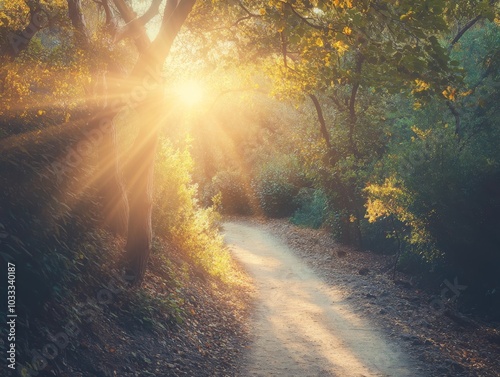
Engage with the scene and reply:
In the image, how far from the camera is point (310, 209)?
26.0 metres

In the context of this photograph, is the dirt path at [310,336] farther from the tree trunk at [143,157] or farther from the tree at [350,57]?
the tree at [350,57]

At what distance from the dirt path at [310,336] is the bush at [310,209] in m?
7.09

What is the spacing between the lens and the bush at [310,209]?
923 inches

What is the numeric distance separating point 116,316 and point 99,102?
452 cm

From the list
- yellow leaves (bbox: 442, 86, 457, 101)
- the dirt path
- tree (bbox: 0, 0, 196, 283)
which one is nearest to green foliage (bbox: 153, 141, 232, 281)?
the dirt path

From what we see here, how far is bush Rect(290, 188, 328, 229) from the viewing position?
2344 centimetres

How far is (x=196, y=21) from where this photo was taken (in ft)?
40.6

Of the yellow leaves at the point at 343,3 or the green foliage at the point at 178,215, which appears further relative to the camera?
the green foliage at the point at 178,215

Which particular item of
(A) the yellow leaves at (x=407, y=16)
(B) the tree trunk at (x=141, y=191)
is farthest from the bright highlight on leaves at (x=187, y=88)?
(A) the yellow leaves at (x=407, y=16)

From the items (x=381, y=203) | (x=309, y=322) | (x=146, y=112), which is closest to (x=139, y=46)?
(x=146, y=112)

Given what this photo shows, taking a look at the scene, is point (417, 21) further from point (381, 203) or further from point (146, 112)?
point (381, 203)

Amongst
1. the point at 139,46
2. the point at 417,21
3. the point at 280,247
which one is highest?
the point at 417,21

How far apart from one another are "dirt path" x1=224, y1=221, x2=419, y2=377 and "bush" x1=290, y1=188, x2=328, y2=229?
7.09m
